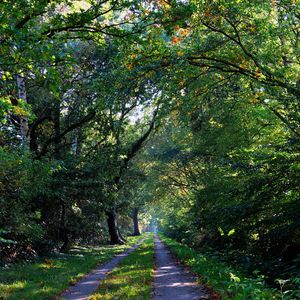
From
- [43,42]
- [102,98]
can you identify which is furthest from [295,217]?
[43,42]

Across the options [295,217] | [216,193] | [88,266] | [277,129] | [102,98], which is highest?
[102,98]

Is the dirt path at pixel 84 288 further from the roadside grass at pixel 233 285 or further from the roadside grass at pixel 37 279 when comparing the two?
the roadside grass at pixel 233 285

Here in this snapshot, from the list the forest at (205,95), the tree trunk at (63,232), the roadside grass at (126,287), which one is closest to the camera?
the roadside grass at (126,287)

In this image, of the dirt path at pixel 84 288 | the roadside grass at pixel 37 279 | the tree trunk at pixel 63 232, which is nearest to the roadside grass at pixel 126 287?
the dirt path at pixel 84 288

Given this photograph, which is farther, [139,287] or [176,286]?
[176,286]

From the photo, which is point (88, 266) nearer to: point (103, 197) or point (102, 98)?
point (103, 197)

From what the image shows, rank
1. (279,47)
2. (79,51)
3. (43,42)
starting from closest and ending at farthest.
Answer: (43,42)
(279,47)
(79,51)

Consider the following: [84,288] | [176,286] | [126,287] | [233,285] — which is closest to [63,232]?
[84,288]

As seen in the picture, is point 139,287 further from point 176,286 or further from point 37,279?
point 37,279

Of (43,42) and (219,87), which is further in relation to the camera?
(219,87)

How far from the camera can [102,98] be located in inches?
416

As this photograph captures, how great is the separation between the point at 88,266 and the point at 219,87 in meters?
9.24

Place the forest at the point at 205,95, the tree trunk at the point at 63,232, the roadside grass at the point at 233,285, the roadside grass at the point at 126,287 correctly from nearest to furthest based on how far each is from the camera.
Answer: the roadside grass at the point at 233,285
the roadside grass at the point at 126,287
the forest at the point at 205,95
the tree trunk at the point at 63,232

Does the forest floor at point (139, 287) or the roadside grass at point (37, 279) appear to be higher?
the roadside grass at point (37, 279)
